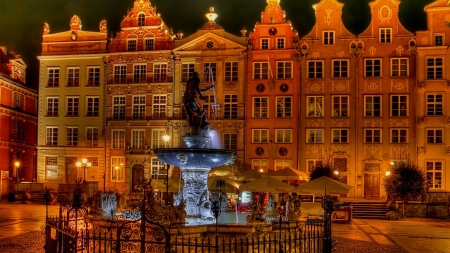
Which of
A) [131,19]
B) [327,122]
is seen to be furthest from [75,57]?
[327,122]

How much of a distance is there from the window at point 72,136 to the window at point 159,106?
7.32 meters

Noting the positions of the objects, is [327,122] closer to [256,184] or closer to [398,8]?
[398,8]

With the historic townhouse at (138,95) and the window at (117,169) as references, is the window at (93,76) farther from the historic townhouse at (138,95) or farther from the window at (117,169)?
the window at (117,169)

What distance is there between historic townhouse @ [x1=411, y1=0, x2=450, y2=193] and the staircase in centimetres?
662

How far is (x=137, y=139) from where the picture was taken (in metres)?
46.7

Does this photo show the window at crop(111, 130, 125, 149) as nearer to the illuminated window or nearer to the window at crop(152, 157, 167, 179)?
the window at crop(152, 157, 167, 179)

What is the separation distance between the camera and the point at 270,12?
45.0m

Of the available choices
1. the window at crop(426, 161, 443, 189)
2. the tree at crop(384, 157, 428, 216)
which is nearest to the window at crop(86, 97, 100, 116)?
the tree at crop(384, 157, 428, 216)

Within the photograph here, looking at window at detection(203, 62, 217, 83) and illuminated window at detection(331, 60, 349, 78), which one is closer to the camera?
illuminated window at detection(331, 60, 349, 78)

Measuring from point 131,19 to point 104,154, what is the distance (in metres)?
11.6

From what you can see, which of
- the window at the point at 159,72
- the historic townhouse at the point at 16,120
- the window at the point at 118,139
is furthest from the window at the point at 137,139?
the historic townhouse at the point at 16,120

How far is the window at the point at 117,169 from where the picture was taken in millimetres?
46688

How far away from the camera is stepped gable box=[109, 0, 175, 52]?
47188 mm

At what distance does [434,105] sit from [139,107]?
23.1m
